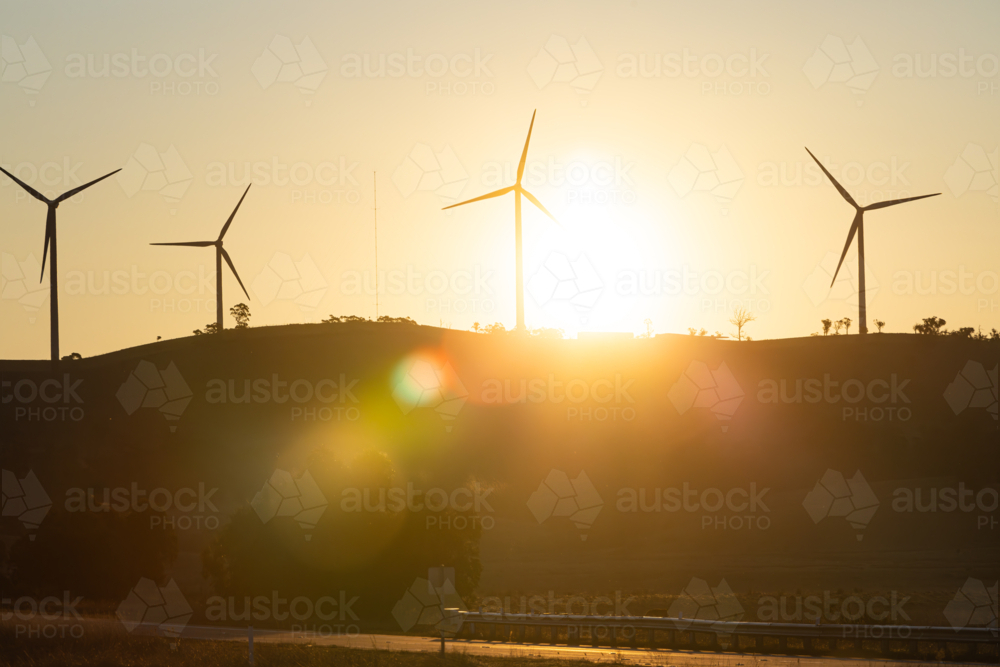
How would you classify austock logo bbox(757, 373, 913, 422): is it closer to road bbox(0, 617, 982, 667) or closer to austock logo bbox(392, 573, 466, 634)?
austock logo bbox(392, 573, 466, 634)

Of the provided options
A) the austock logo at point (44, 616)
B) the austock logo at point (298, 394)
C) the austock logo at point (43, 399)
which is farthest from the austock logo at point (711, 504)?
the austock logo at point (43, 399)

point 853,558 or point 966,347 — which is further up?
point 966,347

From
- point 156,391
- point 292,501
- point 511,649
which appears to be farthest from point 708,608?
point 156,391

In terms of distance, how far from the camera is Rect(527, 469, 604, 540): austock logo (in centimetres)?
8731

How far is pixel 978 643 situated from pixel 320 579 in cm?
2950

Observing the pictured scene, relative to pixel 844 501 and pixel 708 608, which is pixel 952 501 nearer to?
pixel 844 501

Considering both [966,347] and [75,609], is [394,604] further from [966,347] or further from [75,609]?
[966,347]

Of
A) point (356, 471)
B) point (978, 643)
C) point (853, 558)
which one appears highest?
point (356, 471)

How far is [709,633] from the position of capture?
35250 millimetres

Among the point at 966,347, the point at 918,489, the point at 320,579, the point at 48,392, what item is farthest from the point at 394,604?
the point at 966,347

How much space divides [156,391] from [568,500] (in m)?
54.1

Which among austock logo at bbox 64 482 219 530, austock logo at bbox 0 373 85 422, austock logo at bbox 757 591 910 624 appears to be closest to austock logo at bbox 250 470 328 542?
austock logo at bbox 64 482 219 530

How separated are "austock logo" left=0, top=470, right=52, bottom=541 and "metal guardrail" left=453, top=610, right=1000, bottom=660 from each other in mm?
51506

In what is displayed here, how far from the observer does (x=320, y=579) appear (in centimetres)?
4959
